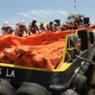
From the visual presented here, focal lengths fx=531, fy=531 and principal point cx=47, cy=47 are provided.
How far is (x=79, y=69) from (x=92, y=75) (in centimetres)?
55

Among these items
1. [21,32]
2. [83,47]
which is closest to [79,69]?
[83,47]

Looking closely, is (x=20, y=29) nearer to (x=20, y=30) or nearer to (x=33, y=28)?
(x=20, y=30)

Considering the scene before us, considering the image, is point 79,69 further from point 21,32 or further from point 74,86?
point 21,32

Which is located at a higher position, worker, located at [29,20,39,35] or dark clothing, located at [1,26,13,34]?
dark clothing, located at [1,26,13,34]

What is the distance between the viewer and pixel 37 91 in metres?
8.43

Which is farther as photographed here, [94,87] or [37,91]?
[94,87]

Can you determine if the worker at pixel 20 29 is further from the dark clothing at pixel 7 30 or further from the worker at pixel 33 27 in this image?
the worker at pixel 33 27

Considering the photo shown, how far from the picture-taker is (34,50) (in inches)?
388

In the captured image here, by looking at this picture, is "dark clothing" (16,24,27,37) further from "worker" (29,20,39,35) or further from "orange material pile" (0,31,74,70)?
"worker" (29,20,39,35)

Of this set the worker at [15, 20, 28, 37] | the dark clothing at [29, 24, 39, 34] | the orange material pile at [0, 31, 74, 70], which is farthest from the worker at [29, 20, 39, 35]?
the orange material pile at [0, 31, 74, 70]

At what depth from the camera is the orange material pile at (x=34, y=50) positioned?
8.93 meters

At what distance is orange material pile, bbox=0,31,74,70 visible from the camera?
29.3 feet

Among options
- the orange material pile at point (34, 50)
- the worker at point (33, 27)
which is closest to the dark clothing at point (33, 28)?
the worker at point (33, 27)

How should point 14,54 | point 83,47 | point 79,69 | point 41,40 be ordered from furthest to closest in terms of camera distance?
point 41,40
point 83,47
point 79,69
point 14,54
